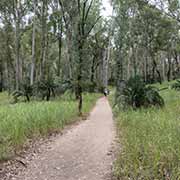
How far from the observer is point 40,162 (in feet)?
18.6

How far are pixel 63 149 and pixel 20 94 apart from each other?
14314 mm

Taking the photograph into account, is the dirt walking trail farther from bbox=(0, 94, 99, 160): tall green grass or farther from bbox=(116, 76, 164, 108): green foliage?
bbox=(116, 76, 164, 108): green foliage

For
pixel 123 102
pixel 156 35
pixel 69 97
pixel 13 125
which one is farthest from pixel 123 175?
pixel 156 35

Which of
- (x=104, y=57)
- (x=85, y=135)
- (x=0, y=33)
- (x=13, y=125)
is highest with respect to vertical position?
(x=0, y=33)

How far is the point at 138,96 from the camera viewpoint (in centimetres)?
1257

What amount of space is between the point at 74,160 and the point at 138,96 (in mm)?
7464

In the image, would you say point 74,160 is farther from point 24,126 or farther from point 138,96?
point 138,96

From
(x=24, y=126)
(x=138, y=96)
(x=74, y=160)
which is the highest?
(x=138, y=96)

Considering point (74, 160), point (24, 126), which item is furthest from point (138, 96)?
point (74, 160)

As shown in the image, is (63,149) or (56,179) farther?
(63,149)

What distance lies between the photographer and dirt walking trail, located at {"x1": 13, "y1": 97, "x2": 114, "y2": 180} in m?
4.83

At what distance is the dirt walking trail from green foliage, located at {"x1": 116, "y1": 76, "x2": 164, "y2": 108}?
433 cm

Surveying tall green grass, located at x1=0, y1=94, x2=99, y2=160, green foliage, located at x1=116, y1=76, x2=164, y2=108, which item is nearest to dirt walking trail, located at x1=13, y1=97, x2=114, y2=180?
tall green grass, located at x1=0, y1=94, x2=99, y2=160

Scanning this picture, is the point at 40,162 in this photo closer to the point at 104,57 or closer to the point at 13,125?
the point at 13,125
